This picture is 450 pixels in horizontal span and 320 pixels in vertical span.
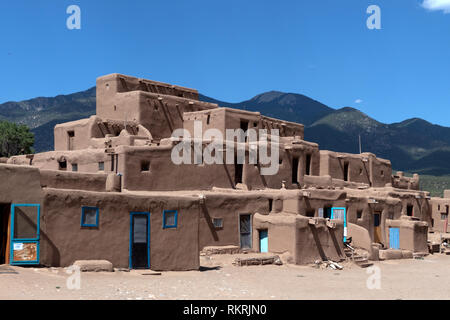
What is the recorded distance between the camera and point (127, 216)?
61.1 feet

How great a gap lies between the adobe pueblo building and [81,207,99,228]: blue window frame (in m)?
0.05

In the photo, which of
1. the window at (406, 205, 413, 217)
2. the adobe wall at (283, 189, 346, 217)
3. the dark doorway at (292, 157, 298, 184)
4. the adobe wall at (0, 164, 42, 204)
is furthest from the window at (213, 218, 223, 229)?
the window at (406, 205, 413, 217)

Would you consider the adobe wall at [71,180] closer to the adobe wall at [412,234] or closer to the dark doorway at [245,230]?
the dark doorway at [245,230]

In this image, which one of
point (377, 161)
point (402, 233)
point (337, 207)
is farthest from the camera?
point (377, 161)

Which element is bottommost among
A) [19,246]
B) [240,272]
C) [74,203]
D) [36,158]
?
[240,272]

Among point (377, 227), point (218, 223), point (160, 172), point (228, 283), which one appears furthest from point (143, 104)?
point (228, 283)

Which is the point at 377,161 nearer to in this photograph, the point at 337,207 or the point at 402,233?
the point at 402,233

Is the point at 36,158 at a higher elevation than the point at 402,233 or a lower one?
higher

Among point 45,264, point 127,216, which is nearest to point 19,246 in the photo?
point 45,264

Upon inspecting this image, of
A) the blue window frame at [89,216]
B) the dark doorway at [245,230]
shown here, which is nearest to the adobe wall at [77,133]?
the dark doorway at [245,230]

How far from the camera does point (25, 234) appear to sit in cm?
1631

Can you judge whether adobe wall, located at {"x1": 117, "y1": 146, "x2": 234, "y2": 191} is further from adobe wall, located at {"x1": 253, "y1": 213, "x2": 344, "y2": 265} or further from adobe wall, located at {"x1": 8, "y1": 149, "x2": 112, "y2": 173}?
A: adobe wall, located at {"x1": 253, "y1": 213, "x2": 344, "y2": 265}
